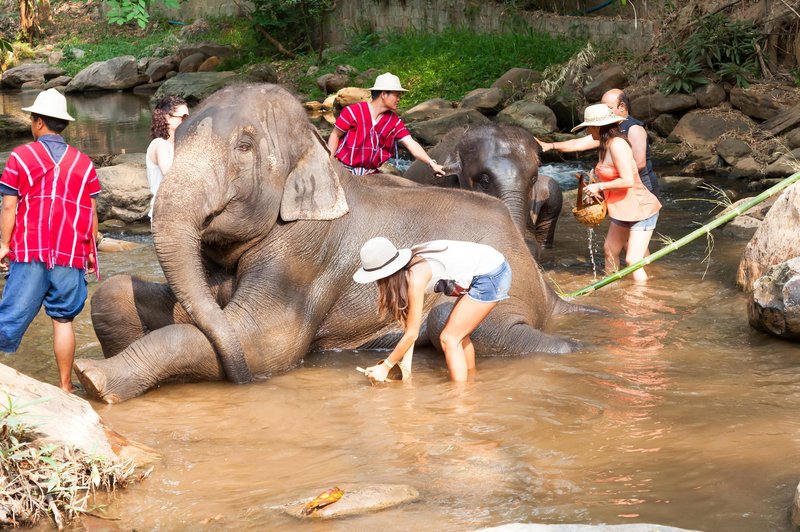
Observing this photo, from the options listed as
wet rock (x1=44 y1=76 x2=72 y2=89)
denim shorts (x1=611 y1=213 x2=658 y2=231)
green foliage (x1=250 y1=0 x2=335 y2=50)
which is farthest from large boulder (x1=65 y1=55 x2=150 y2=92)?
denim shorts (x1=611 y1=213 x2=658 y2=231)

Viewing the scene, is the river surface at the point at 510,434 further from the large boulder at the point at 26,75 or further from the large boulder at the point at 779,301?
the large boulder at the point at 26,75

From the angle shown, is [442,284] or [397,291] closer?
[397,291]

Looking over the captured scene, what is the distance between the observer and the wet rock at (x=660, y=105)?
15977 mm

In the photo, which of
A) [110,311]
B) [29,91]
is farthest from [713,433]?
[29,91]

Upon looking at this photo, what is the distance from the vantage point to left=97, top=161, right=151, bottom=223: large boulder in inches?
477

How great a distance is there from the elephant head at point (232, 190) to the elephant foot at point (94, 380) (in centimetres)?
61

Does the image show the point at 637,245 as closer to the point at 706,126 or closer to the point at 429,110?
the point at 706,126

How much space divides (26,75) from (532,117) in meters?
21.4

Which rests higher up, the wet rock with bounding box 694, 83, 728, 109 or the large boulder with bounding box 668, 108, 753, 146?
the wet rock with bounding box 694, 83, 728, 109

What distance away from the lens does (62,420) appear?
15.5 ft

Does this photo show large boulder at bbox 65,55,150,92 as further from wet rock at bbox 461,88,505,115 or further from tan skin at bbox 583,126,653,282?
tan skin at bbox 583,126,653,282

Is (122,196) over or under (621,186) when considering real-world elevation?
under

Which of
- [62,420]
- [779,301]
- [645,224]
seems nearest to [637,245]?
[645,224]

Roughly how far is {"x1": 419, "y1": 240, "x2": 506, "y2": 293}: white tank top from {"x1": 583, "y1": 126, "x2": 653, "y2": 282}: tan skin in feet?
7.86
